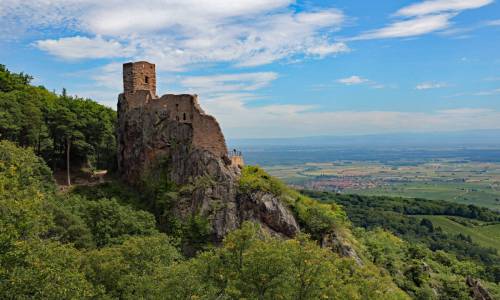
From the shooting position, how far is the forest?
1866 cm

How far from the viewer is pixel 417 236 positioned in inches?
3585

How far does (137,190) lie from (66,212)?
10895 millimetres

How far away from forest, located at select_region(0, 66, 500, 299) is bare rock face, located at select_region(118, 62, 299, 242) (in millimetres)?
1045

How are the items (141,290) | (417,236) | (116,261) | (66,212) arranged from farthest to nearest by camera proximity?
(417,236)
(66,212)
(116,261)
(141,290)

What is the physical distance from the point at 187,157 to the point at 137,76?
9873 mm

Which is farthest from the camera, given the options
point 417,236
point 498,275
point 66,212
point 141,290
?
point 417,236

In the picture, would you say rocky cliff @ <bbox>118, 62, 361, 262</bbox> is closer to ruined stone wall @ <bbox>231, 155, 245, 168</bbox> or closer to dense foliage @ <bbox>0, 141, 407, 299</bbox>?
ruined stone wall @ <bbox>231, 155, 245, 168</bbox>

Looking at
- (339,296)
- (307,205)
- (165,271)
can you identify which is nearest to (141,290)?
(165,271)

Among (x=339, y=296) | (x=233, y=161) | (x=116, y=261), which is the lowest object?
(x=339, y=296)

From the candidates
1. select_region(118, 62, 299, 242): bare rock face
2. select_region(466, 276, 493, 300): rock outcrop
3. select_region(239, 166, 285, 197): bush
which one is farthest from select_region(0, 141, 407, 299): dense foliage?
select_region(466, 276, 493, 300): rock outcrop

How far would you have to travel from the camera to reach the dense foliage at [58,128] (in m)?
40.1

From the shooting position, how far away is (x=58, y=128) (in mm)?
41625

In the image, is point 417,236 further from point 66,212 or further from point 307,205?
point 66,212

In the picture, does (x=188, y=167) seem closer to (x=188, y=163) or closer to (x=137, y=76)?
(x=188, y=163)
